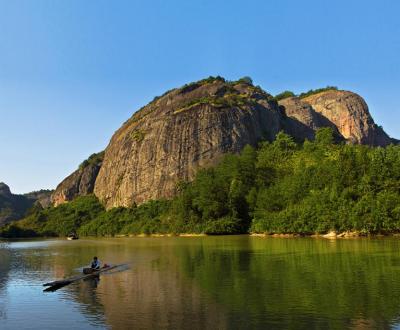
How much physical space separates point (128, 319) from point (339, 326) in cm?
795

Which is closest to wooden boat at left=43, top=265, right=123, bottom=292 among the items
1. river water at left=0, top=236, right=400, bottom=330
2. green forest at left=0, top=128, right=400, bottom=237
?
river water at left=0, top=236, right=400, bottom=330

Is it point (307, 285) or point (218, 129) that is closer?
point (307, 285)

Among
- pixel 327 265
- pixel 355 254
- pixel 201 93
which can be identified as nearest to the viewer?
pixel 327 265

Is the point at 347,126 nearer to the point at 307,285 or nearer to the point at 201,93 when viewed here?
the point at 201,93

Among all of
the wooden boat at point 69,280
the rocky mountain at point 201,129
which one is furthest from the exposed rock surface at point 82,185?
the wooden boat at point 69,280

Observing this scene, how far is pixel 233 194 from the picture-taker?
332ft

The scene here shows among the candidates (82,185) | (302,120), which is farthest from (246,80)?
(82,185)

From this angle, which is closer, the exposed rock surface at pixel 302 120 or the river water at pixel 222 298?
the river water at pixel 222 298

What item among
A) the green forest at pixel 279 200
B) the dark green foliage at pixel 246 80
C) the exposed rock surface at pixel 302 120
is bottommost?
the green forest at pixel 279 200

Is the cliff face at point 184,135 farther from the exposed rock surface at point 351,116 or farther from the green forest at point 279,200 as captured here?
the exposed rock surface at point 351,116

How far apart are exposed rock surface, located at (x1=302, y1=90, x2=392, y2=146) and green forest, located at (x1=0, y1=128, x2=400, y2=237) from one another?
127 ft

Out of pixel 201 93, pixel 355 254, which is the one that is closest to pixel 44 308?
pixel 355 254

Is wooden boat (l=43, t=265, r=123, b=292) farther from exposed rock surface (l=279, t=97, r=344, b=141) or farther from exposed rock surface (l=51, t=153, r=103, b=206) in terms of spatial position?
exposed rock surface (l=51, t=153, r=103, b=206)

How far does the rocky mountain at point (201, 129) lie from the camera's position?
462ft
